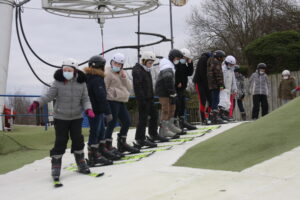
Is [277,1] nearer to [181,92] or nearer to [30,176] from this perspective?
[181,92]

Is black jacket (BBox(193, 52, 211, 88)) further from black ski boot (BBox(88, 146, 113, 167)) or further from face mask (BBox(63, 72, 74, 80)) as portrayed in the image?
face mask (BBox(63, 72, 74, 80))

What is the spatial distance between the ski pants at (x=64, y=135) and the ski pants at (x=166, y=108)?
254cm

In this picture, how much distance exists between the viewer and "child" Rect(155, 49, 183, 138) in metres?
7.70

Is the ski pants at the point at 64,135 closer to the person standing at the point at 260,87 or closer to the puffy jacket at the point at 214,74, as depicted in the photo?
the puffy jacket at the point at 214,74

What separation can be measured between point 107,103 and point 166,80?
182 centimetres

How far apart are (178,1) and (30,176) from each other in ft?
58.4

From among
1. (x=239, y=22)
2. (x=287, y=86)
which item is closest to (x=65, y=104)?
(x=287, y=86)

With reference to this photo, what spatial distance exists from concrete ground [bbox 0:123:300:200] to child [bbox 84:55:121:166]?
0.33 metres

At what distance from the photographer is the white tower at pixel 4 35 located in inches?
510

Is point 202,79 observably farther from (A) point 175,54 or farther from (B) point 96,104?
(B) point 96,104

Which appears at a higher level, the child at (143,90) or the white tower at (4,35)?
the white tower at (4,35)

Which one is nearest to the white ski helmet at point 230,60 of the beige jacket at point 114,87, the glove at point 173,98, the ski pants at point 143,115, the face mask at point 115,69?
the glove at point 173,98

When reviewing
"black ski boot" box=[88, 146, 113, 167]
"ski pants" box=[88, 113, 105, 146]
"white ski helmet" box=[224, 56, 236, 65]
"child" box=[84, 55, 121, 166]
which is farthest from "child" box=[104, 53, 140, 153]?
"white ski helmet" box=[224, 56, 236, 65]

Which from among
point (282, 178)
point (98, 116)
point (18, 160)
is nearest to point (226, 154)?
point (282, 178)
